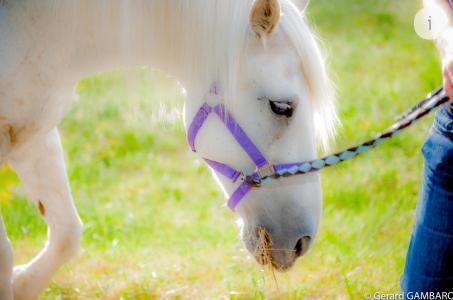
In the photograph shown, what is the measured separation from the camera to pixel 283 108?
2475 mm

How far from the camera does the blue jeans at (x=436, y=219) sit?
7.26ft

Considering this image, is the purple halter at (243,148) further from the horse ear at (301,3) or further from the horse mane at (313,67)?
the horse ear at (301,3)

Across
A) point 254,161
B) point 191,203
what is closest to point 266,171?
point 254,161

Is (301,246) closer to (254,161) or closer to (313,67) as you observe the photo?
(254,161)

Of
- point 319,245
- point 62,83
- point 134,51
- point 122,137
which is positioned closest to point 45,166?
point 62,83

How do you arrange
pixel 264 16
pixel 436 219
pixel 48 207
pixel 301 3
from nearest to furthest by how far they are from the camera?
pixel 436 219 < pixel 264 16 < pixel 301 3 < pixel 48 207

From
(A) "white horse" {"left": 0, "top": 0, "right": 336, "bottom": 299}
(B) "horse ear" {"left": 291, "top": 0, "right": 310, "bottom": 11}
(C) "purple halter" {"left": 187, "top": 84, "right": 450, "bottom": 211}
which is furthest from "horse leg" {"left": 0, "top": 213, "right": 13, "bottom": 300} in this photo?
(B) "horse ear" {"left": 291, "top": 0, "right": 310, "bottom": 11}

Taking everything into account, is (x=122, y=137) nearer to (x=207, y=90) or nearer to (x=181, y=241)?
(x=181, y=241)

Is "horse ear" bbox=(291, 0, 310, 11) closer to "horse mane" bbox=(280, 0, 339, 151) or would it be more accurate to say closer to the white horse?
the white horse

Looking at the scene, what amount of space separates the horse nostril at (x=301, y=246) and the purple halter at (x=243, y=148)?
0.85ft

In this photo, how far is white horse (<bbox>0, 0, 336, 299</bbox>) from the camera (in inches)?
97.8

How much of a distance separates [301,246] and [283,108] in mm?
516

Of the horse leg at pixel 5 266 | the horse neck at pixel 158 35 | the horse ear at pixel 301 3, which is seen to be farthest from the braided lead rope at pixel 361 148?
the horse leg at pixel 5 266

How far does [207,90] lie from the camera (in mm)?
2578
